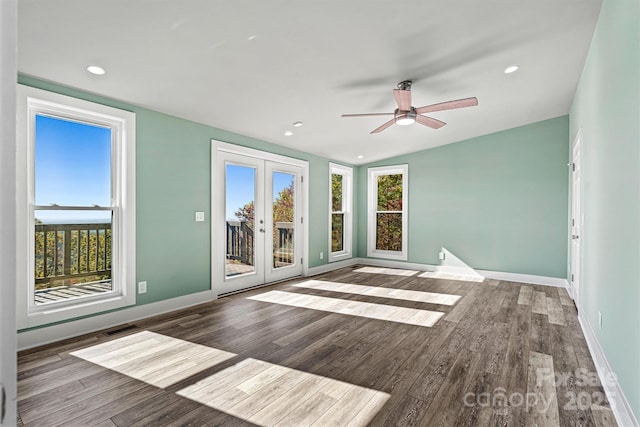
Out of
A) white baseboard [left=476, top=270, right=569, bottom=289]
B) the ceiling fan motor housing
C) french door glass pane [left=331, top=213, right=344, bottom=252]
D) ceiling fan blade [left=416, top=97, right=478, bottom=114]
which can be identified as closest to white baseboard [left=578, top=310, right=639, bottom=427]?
ceiling fan blade [left=416, top=97, right=478, bottom=114]

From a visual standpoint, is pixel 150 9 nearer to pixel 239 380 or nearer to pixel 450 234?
pixel 239 380

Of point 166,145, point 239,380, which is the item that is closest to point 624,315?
point 239,380

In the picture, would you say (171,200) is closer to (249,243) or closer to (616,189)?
(249,243)

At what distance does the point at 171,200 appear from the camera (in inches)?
154

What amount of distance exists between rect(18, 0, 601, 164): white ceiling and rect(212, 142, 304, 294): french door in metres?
0.89

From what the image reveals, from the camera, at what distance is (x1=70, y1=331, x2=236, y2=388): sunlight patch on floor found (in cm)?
239

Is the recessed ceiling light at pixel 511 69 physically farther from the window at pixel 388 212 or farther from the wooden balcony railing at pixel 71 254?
the wooden balcony railing at pixel 71 254

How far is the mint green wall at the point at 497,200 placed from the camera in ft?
17.4

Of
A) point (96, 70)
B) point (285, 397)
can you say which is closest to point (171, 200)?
point (96, 70)

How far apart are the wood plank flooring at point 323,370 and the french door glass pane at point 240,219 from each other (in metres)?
0.89

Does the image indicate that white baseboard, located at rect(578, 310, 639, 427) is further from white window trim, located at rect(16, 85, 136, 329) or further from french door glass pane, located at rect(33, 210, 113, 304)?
french door glass pane, located at rect(33, 210, 113, 304)

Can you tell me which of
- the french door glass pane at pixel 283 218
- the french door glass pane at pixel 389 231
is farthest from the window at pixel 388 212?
the french door glass pane at pixel 283 218

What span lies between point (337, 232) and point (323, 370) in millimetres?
4686

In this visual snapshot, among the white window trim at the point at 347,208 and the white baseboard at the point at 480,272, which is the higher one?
the white window trim at the point at 347,208
